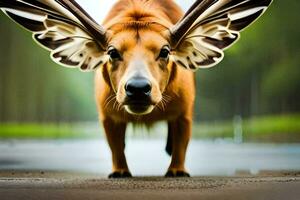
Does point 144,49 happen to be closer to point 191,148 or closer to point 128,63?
point 128,63

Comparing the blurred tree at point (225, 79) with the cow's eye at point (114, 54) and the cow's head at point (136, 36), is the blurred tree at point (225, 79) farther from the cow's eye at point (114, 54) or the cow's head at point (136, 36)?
the cow's eye at point (114, 54)

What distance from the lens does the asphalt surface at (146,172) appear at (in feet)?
12.2

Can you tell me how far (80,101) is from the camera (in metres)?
4.45

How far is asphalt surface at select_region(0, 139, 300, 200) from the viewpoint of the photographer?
3.71m

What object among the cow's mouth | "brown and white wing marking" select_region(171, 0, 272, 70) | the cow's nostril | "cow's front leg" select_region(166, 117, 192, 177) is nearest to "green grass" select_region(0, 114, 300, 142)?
"cow's front leg" select_region(166, 117, 192, 177)

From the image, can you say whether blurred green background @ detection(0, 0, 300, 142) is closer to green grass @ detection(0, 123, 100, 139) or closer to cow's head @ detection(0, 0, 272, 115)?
green grass @ detection(0, 123, 100, 139)

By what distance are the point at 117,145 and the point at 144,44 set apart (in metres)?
0.74

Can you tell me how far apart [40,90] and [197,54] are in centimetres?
121

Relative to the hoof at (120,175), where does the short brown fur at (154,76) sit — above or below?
above

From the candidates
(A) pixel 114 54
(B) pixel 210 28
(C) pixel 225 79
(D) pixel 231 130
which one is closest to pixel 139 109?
(A) pixel 114 54

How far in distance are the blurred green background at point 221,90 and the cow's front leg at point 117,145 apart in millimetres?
261

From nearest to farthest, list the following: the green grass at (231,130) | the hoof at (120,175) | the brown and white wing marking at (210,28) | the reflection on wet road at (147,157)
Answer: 1. the brown and white wing marking at (210,28)
2. the hoof at (120,175)
3. the reflection on wet road at (147,157)
4. the green grass at (231,130)

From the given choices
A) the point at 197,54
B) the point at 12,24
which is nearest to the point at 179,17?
the point at 197,54

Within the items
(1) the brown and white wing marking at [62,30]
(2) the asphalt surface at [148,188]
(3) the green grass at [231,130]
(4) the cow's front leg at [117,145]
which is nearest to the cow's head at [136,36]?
(1) the brown and white wing marking at [62,30]
